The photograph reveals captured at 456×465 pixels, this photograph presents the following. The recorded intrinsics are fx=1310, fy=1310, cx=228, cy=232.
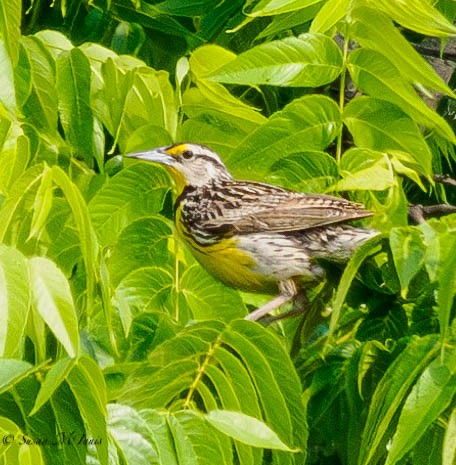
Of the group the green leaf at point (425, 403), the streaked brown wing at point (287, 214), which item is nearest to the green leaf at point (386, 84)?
the streaked brown wing at point (287, 214)

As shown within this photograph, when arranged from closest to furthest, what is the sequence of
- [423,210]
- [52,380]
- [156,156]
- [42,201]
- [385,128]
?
[52,380] → [42,201] → [385,128] → [156,156] → [423,210]

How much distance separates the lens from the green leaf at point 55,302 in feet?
9.03

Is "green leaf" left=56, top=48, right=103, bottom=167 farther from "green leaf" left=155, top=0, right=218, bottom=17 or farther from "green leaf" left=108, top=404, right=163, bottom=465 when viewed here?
"green leaf" left=108, top=404, right=163, bottom=465

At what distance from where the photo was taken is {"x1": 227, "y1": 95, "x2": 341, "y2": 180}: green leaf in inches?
151

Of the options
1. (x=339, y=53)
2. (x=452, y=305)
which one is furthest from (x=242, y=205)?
(x=452, y=305)

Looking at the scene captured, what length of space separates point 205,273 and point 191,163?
2.88ft

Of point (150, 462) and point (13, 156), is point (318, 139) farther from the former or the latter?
point (150, 462)

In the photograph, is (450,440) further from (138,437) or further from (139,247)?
(139,247)

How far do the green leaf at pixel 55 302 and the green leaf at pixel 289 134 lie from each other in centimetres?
106

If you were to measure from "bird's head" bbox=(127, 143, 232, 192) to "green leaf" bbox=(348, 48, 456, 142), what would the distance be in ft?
2.44

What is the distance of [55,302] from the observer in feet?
9.35

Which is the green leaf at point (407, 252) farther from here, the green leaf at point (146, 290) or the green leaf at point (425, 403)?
the green leaf at point (146, 290)

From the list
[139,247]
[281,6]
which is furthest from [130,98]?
[281,6]

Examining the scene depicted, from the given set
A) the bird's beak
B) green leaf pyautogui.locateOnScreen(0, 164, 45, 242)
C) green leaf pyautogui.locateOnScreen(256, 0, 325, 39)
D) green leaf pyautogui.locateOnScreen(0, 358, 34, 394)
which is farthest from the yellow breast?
green leaf pyautogui.locateOnScreen(0, 358, 34, 394)
